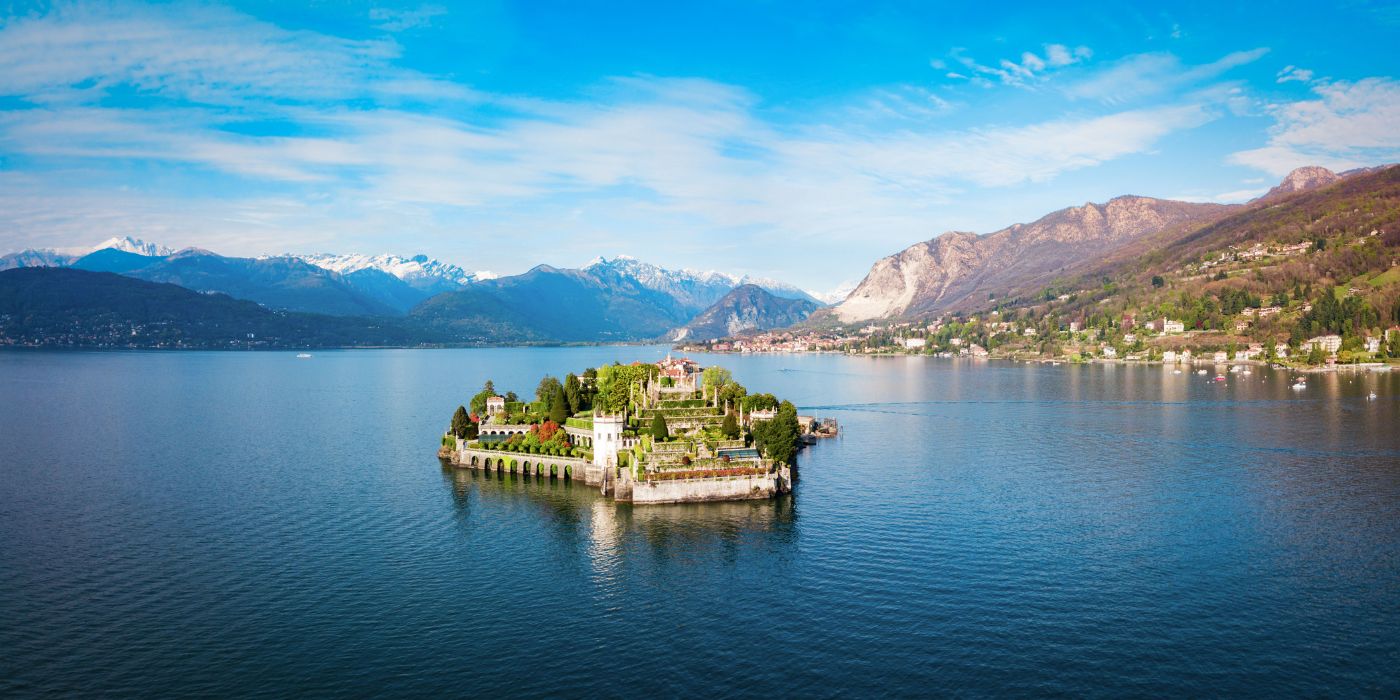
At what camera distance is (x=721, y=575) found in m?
49.0

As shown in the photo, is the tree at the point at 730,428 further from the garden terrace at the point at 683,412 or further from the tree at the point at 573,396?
the tree at the point at 573,396

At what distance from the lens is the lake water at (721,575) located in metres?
35.9

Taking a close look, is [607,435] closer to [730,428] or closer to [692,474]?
[692,474]

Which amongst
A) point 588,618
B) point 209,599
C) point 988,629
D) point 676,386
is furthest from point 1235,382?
point 209,599

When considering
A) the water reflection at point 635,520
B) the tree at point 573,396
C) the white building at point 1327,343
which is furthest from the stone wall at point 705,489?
the white building at point 1327,343

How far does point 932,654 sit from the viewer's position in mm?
37500

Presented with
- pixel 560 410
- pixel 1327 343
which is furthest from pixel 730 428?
pixel 1327 343

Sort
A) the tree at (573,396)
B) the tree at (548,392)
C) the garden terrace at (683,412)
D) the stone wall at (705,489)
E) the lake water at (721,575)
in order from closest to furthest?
the lake water at (721,575) → the stone wall at (705,489) → the garden terrace at (683,412) → the tree at (573,396) → the tree at (548,392)

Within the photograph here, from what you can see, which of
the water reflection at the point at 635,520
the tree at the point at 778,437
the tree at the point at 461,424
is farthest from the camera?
the tree at the point at 461,424

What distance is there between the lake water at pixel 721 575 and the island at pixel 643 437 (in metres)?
2.70

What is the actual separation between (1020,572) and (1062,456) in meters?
43.9

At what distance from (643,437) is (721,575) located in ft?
99.5

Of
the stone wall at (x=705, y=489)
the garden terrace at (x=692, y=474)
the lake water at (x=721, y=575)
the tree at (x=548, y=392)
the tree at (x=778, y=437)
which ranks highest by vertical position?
the tree at (x=548, y=392)

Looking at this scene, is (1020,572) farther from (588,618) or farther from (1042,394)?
(1042,394)
